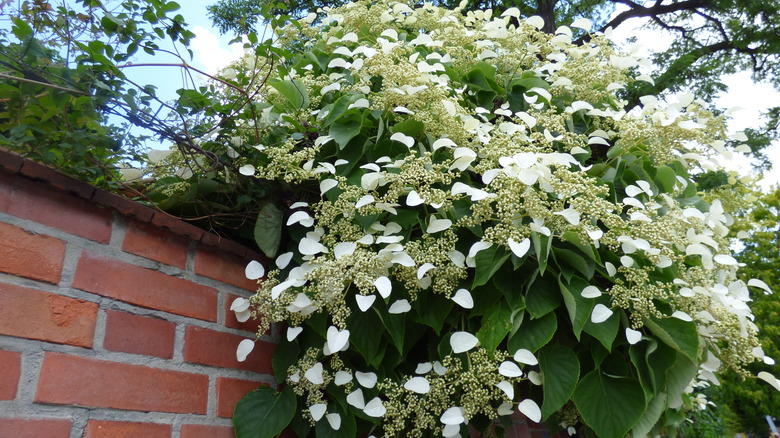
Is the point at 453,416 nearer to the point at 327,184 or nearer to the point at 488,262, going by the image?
the point at 488,262

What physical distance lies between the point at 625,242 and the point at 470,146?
0.33m

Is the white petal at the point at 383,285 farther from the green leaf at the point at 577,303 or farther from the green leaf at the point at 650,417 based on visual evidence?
the green leaf at the point at 650,417

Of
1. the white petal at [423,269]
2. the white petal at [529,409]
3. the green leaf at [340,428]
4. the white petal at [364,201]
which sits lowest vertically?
the green leaf at [340,428]

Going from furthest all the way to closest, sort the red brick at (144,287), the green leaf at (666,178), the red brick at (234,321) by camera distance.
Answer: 1. the green leaf at (666,178)
2. the red brick at (234,321)
3. the red brick at (144,287)

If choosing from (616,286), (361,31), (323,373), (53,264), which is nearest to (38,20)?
(53,264)

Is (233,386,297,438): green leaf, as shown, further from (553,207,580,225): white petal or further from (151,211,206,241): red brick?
(553,207,580,225): white petal

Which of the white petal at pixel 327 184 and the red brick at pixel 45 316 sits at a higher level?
the white petal at pixel 327 184

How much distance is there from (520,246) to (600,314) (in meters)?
0.17

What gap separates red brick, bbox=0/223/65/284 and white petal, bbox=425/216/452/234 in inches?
21.8

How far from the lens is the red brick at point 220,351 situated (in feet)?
2.87

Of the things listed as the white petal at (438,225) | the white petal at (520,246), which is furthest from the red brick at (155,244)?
the white petal at (520,246)

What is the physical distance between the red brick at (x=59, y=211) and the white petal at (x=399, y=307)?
0.46 m

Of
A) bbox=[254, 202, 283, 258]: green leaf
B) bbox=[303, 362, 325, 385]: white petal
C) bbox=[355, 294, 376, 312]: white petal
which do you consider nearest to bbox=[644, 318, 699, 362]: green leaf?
bbox=[355, 294, 376, 312]: white petal

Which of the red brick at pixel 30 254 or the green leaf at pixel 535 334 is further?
the green leaf at pixel 535 334
